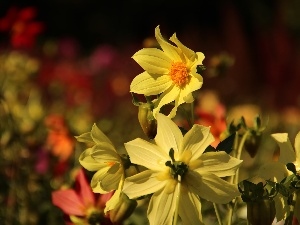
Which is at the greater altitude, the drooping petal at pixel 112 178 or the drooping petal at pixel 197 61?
the drooping petal at pixel 197 61

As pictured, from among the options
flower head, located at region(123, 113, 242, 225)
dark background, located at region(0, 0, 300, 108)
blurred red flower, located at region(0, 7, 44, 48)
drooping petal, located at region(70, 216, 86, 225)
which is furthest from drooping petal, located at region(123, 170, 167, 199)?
dark background, located at region(0, 0, 300, 108)

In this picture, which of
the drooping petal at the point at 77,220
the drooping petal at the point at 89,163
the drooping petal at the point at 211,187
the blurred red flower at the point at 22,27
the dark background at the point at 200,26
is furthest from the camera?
the dark background at the point at 200,26

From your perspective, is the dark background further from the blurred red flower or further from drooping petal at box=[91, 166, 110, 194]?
drooping petal at box=[91, 166, 110, 194]

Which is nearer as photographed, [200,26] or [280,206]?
[280,206]

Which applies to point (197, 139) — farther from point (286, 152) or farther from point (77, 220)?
point (77, 220)

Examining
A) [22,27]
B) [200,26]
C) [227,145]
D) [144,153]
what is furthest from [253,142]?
[200,26]

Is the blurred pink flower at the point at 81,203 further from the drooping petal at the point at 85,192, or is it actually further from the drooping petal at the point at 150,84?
the drooping petal at the point at 150,84

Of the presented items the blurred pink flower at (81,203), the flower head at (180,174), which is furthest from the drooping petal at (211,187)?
the blurred pink flower at (81,203)
